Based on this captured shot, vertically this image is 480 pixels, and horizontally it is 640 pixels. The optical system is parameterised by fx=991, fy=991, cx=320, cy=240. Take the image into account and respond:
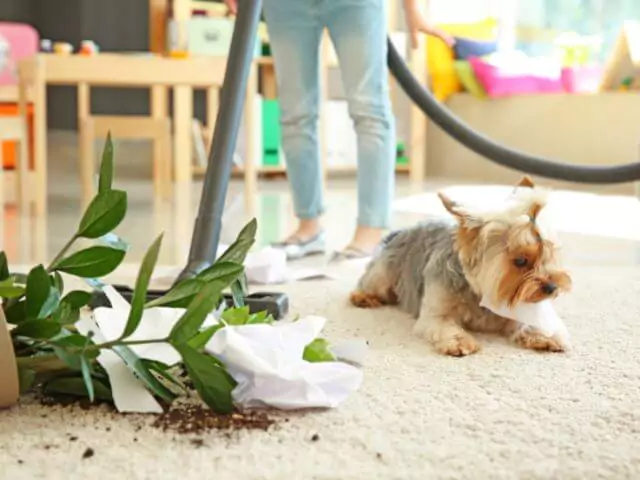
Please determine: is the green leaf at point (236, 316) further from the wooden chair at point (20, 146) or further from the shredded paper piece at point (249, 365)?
the wooden chair at point (20, 146)

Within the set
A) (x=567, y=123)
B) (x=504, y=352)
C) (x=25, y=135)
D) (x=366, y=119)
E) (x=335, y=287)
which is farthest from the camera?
(x=567, y=123)

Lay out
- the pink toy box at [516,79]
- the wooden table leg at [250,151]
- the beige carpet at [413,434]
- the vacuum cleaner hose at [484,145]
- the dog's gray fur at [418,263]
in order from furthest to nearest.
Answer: the pink toy box at [516,79] < the wooden table leg at [250,151] < the vacuum cleaner hose at [484,145] < the dog's gray fur at [418,263] < the beige carpet at [413,434]

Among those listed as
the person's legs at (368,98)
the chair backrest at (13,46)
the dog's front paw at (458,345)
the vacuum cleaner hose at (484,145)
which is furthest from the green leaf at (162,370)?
the chair backrest at (13,46)

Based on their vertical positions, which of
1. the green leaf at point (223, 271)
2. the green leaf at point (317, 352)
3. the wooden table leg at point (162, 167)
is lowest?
the wooden table leg at point (162, 167)

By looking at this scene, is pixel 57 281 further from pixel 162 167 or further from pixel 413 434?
pixel 162 167

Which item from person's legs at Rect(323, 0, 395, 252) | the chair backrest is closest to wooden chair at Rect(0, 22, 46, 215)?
the chair backrest

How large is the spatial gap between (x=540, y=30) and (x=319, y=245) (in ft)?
11.0

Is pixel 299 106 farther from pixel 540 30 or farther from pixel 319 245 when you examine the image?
pixel 540 30

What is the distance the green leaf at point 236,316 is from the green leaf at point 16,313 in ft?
0.78

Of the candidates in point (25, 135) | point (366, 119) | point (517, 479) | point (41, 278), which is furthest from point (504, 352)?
point (25, 135)

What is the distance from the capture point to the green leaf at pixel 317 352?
3.95 feet

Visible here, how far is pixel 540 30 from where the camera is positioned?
550 centimetres

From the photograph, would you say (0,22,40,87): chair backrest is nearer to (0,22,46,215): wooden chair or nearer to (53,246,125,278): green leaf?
(0,22,46,215): wooden chair

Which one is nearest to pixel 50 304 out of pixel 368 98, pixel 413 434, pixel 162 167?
pixel 413 434
